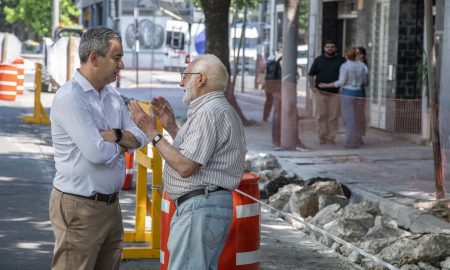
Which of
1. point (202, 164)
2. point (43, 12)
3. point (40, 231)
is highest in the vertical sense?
point (43, 12)

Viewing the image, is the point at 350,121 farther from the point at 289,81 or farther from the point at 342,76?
the point at 342,76

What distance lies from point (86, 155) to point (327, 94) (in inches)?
466

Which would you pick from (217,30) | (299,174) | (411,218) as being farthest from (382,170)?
(217,30)

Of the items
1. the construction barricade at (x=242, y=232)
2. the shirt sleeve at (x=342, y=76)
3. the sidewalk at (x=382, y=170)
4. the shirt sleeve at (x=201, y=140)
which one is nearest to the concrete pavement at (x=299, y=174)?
the sidewalk at (x=382, y=170)

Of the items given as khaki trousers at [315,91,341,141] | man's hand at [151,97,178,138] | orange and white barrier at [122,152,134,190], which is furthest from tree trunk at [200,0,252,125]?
man's hand at [151,97,178,138]

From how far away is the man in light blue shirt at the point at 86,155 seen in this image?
16.6ft

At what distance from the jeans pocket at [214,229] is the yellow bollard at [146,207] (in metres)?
2.98

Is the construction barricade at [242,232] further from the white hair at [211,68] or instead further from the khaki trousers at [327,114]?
the khaki trousers at [327,114]

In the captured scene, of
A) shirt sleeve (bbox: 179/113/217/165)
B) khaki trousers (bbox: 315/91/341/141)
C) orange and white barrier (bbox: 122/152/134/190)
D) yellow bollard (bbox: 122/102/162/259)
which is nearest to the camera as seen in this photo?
shirt sleeve (bbox: 179/113/217/165)

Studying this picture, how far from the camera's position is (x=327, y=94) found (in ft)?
54.4

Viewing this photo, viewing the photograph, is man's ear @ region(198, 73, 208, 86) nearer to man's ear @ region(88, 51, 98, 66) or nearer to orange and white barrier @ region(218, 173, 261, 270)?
man's ear @ region(88, 51, 98, 66)

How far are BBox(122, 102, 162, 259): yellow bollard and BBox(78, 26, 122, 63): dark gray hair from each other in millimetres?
2971

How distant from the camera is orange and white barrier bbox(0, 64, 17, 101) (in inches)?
1049

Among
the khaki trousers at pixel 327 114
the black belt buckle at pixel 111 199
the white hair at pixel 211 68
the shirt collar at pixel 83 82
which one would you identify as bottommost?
the khaki trousers at pixel 327 114
